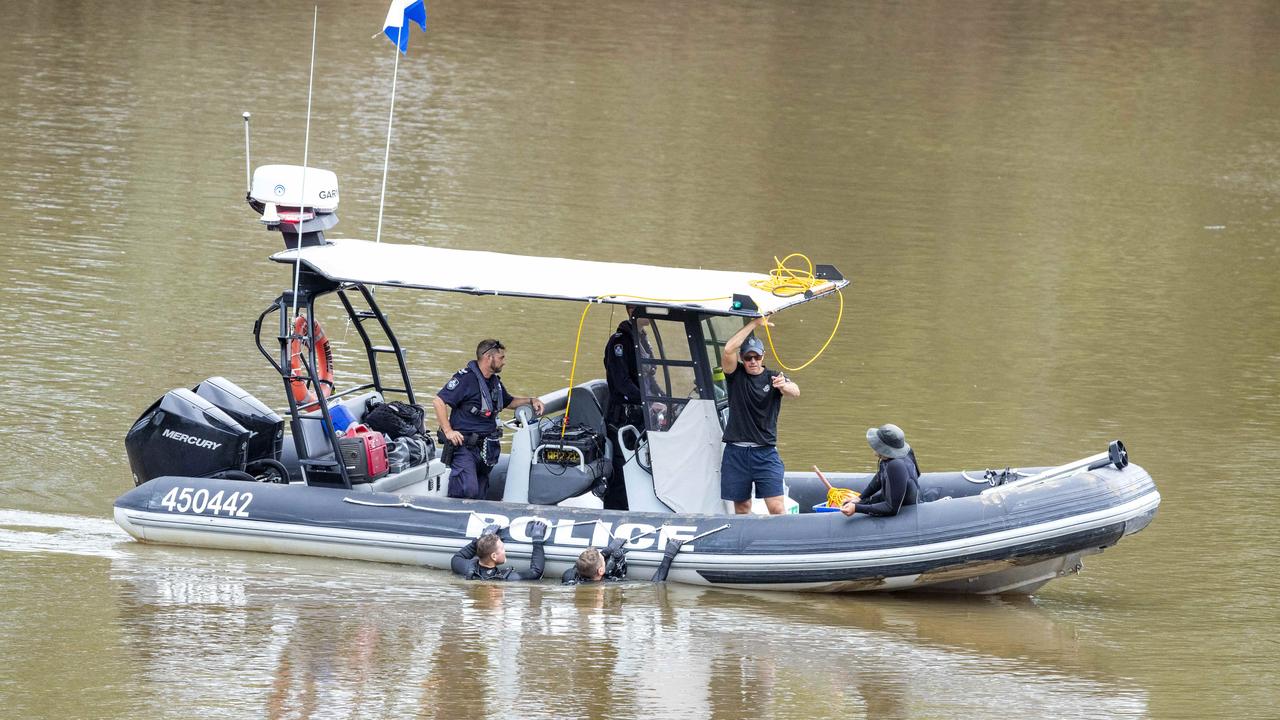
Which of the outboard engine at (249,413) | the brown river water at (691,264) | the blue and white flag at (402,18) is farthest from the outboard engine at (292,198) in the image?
the brown river water at (691,264)

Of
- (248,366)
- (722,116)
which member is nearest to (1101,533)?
(248,366)

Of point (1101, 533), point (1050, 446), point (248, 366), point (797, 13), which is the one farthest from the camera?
point (797, 13)

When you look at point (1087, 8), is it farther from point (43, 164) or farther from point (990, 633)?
point (990, 633)

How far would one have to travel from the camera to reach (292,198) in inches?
431

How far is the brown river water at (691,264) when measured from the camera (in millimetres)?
9086

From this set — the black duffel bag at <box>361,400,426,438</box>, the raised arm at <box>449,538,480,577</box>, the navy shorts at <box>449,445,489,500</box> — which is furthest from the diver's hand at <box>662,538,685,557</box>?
the black duffel bag at <box>361,400,426,438</box>

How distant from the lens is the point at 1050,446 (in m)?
13.9

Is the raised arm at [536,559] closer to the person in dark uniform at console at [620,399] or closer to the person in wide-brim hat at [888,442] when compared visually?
the person in dark uniform at console at [620,399]

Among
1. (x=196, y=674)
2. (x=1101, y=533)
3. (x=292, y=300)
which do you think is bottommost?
(x=196, y=674)

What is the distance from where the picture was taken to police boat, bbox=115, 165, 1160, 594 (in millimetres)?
9820

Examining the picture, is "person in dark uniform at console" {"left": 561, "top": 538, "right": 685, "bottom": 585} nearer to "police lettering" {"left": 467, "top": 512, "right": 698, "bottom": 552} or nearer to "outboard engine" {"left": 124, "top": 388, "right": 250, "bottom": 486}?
"police lettering" {"left": 467, "top": 512, "right": 698, "bottom": 552}

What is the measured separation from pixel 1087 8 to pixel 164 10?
22361mm

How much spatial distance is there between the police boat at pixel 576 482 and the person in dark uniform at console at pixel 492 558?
0.22 ft

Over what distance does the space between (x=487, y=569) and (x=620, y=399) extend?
1448 mm
